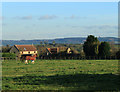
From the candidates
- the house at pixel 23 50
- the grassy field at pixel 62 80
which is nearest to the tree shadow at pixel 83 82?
the grassy field at pixel 62 80

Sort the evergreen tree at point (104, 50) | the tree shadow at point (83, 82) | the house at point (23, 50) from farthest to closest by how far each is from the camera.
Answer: the house at point (23, 50), the evergreen tree at point (104, 50), the tree shadow at point (83, 82)

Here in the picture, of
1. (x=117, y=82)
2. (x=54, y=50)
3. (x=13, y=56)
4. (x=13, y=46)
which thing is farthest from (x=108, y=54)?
(x=117, y=82)

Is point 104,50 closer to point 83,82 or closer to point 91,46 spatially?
point 91,46

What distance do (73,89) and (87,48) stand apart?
56.8 m

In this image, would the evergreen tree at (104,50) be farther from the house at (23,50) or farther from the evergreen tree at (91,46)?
the house at (23,50)

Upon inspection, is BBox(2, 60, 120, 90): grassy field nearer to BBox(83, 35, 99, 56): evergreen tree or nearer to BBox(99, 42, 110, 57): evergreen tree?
BBox(99, 42, 110, 57): evergreen tree

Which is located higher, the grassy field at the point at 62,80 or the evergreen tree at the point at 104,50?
the evergreen tree at the point at 104,50

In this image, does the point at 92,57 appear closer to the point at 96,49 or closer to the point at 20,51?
the point at 96,49

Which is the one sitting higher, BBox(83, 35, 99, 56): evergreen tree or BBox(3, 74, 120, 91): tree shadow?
BBox(83, 35, 99, 56): evergreen tree

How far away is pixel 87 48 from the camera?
70.8 metres

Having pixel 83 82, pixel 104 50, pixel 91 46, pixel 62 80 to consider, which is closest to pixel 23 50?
pixel 91 46

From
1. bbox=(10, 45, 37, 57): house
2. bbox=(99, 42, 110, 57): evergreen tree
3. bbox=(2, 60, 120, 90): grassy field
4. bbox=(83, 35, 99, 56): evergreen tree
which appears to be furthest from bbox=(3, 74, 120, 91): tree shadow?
bbox=(10, 45, 37, 57): house

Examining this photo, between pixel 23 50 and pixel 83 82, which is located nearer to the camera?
pixel 83 82

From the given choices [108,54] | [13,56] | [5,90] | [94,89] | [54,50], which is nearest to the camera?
[94,89]
